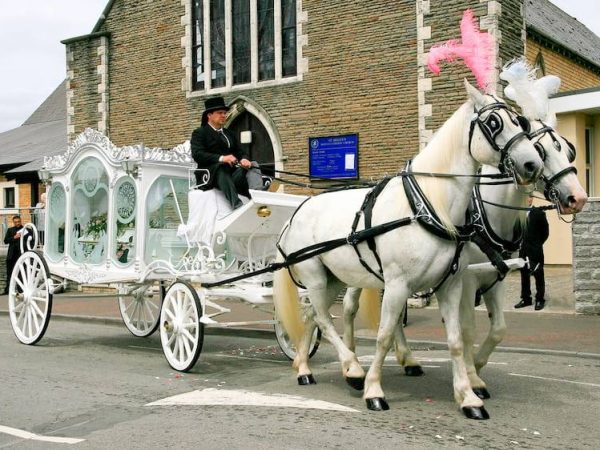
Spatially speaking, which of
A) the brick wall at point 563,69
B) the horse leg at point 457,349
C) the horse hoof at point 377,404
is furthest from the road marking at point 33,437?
the brick wall at point 563,69

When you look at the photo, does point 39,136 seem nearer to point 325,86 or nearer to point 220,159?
point 325,86

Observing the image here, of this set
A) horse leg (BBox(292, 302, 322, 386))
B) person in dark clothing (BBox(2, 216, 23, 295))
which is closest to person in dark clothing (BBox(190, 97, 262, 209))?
horse leg (BBox(292, 302, 322, 386))

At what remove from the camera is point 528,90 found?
5836mm

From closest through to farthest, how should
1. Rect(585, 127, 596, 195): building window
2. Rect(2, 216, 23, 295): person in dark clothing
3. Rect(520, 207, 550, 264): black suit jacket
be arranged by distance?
Rect(520, 207, 550, 264): black suit jacket
Rect(585, 127, 596, 195): building window
Rect(2, 216, 23, 295): person in dark clothing

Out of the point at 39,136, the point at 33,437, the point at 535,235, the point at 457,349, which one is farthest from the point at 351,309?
the point at 39,136

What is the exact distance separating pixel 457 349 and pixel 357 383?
1.02 m

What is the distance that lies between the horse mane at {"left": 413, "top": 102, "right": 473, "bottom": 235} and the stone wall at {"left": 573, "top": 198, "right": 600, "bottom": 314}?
739 centimetres

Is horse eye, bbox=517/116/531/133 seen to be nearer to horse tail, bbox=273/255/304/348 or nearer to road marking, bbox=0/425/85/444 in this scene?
horse tail, bbox=273/255/304/348

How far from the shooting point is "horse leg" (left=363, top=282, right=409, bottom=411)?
233 inches

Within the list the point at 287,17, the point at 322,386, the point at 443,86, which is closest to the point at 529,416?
the point at 322,386

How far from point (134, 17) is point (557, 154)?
16340mm

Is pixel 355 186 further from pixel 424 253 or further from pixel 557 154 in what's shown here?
pixel 557 154

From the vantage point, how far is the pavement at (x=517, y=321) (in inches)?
377

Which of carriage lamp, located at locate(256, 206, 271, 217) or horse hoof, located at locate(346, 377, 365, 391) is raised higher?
carriage lamp, located at locate(256, 206, 271, 217)
